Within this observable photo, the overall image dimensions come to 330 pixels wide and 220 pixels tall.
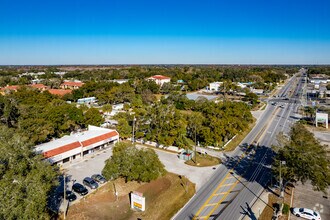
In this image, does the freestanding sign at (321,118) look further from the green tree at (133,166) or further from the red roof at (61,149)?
the red roof at (61,149)

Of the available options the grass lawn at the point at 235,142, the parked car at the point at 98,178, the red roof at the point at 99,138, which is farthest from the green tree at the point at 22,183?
the grass lawn at the point at 235,142

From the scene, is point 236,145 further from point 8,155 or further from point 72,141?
point 8,155

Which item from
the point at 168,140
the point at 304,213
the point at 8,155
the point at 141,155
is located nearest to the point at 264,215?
the point at 304,213

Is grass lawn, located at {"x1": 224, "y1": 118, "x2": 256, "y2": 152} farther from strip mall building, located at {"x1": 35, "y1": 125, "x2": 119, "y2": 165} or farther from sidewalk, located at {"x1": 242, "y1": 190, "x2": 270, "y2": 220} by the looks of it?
strip mall building, located at {"x1": 35, "y1": 125, "x2": 119, "y2": 165}

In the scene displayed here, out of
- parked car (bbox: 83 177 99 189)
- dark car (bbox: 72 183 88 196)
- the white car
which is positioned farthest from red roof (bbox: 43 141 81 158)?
the white car

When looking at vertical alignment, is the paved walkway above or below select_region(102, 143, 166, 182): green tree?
below

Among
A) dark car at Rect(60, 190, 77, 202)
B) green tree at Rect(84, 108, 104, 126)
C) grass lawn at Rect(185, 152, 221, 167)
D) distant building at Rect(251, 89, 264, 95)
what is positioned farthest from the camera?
distant building at Rect(251, 89, 264, 95)
